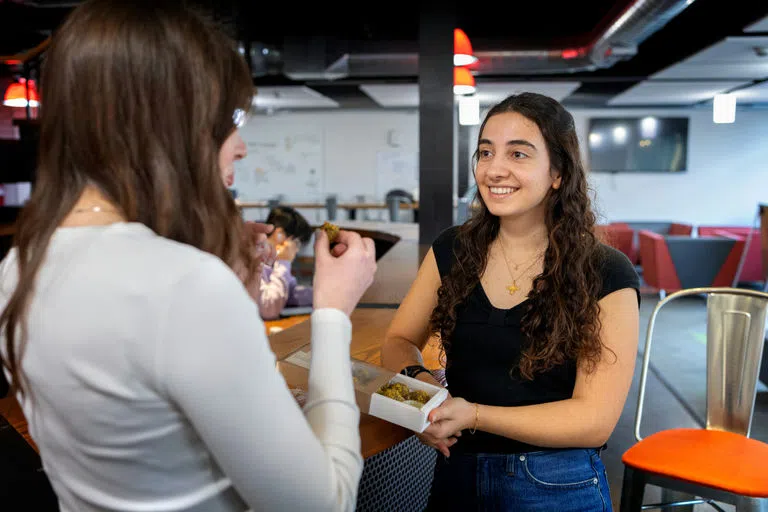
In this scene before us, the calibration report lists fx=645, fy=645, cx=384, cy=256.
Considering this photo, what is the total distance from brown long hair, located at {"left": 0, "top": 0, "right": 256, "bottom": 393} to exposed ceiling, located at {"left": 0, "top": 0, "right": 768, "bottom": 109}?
545 centimetres

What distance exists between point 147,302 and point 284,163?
12748 millimetres

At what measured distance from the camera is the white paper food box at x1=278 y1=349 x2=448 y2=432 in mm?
1273

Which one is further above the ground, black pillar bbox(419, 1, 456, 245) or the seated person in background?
black pillar bbox(419, 1, 456, 245)

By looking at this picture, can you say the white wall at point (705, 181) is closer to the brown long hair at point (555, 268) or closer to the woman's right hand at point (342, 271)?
the brown long hair at point (555, 268)

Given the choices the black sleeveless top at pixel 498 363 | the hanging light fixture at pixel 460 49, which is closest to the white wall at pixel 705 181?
the hanging light fixture at pixel 460 49

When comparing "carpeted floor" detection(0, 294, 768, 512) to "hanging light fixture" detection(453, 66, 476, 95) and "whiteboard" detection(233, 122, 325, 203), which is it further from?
"whiteboard" detection(233, 122, 325, 203)

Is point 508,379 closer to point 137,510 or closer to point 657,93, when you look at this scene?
point 137,510

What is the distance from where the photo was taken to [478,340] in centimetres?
156

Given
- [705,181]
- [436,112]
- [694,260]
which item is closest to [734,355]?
[436,112]

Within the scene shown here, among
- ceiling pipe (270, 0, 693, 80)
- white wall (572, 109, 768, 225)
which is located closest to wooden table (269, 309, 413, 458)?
ceiling pipe (270, 0, 693, 80)

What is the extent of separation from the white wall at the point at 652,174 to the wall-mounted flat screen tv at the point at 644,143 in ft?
0.65

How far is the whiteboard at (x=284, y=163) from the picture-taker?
1298 cm

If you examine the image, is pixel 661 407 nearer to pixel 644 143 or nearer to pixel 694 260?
pixel 694 260

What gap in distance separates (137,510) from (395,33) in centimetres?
870
